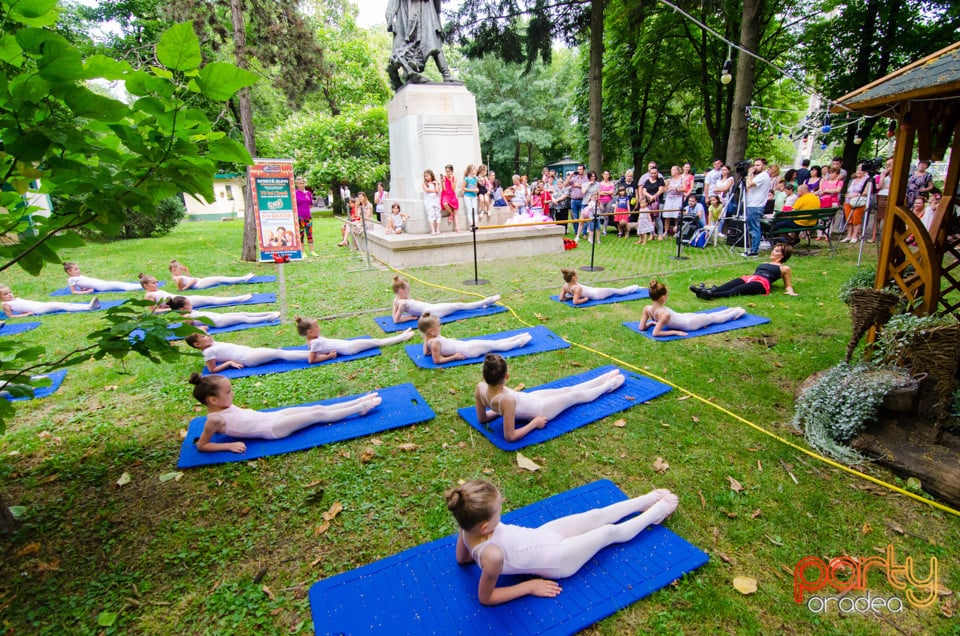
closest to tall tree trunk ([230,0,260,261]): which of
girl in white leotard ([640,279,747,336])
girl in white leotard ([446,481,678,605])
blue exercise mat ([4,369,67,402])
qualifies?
blue exercise mat ([4,369,67,402])

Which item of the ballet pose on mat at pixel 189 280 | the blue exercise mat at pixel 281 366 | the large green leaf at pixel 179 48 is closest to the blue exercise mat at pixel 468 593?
the large green leaf at pixel 179 48

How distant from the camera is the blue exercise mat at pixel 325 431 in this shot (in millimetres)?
3986

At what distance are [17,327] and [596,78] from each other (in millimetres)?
17919

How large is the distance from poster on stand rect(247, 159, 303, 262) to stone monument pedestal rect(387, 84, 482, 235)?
5247 mm

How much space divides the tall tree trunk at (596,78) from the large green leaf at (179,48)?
17610mm

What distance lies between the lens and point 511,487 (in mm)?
3498

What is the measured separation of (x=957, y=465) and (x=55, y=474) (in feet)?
23.4

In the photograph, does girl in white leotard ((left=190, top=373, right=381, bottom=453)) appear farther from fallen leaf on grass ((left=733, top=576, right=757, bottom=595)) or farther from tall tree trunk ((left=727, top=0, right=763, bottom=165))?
tall tree trunk ((left=727, top=0, right=763, bottom=165))

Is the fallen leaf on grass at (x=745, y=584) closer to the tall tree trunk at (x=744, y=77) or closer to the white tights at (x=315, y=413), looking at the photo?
the white tights at (x=315, y=413)

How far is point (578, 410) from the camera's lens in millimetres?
4535

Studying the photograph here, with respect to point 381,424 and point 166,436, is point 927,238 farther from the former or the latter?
point 166,436

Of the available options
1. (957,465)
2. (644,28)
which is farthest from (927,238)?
(644,28)

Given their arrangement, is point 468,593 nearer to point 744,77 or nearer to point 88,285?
point 88,285

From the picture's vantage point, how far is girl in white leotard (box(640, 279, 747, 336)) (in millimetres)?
6246
